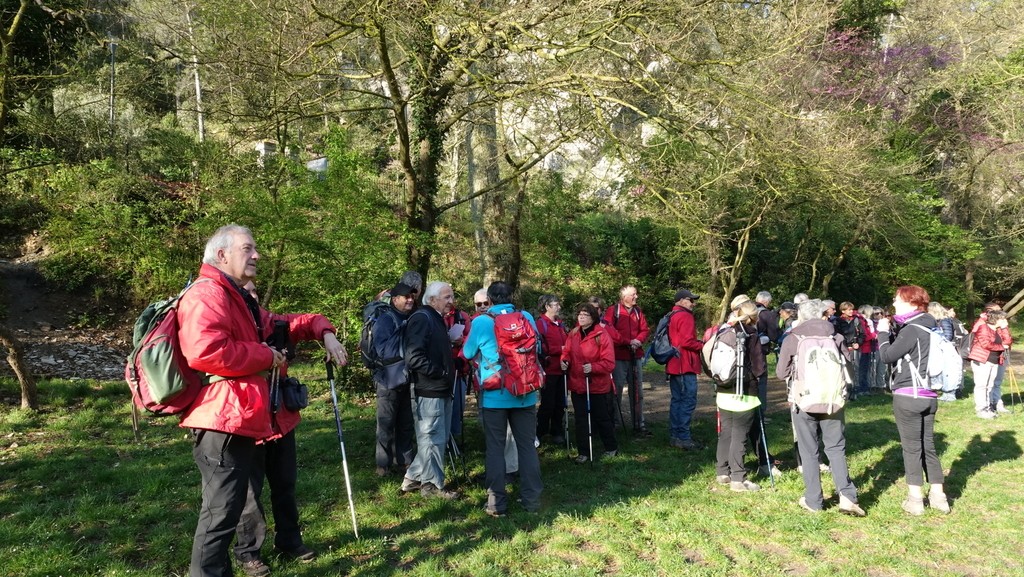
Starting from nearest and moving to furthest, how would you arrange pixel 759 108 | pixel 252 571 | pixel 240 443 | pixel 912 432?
pixel 240 443, pixel 252 571, pixel 912 432, pixel 759 108

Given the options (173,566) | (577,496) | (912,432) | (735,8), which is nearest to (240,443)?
(173,566)

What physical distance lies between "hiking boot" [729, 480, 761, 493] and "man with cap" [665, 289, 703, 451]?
1.39 meters

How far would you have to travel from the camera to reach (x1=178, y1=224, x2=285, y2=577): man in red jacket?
303 cm

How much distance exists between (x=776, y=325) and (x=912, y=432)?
161 inches

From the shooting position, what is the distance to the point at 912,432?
17.0 ft

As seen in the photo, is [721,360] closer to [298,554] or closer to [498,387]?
[498,387]

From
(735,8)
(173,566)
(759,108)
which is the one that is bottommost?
(173,566)

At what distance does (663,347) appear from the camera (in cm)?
704

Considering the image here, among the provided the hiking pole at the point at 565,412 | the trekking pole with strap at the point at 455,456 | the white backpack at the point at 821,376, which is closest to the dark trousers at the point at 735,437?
the white backpack at the point at 821,376

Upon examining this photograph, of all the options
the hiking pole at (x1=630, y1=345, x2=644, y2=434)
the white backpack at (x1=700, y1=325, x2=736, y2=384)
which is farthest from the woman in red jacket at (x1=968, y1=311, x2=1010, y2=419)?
the white backpack at (x1=700, y1=325, x2=736, y2=384)

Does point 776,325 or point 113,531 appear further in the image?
point 776,325

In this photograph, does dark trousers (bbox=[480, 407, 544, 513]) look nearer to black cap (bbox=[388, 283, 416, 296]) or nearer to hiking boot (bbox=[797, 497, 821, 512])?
black cap (bbox=[388, 283, 416, 296])

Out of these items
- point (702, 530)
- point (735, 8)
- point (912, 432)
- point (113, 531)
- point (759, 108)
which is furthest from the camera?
point (735, 8)

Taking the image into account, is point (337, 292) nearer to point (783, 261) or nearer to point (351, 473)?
point (351, 473)
